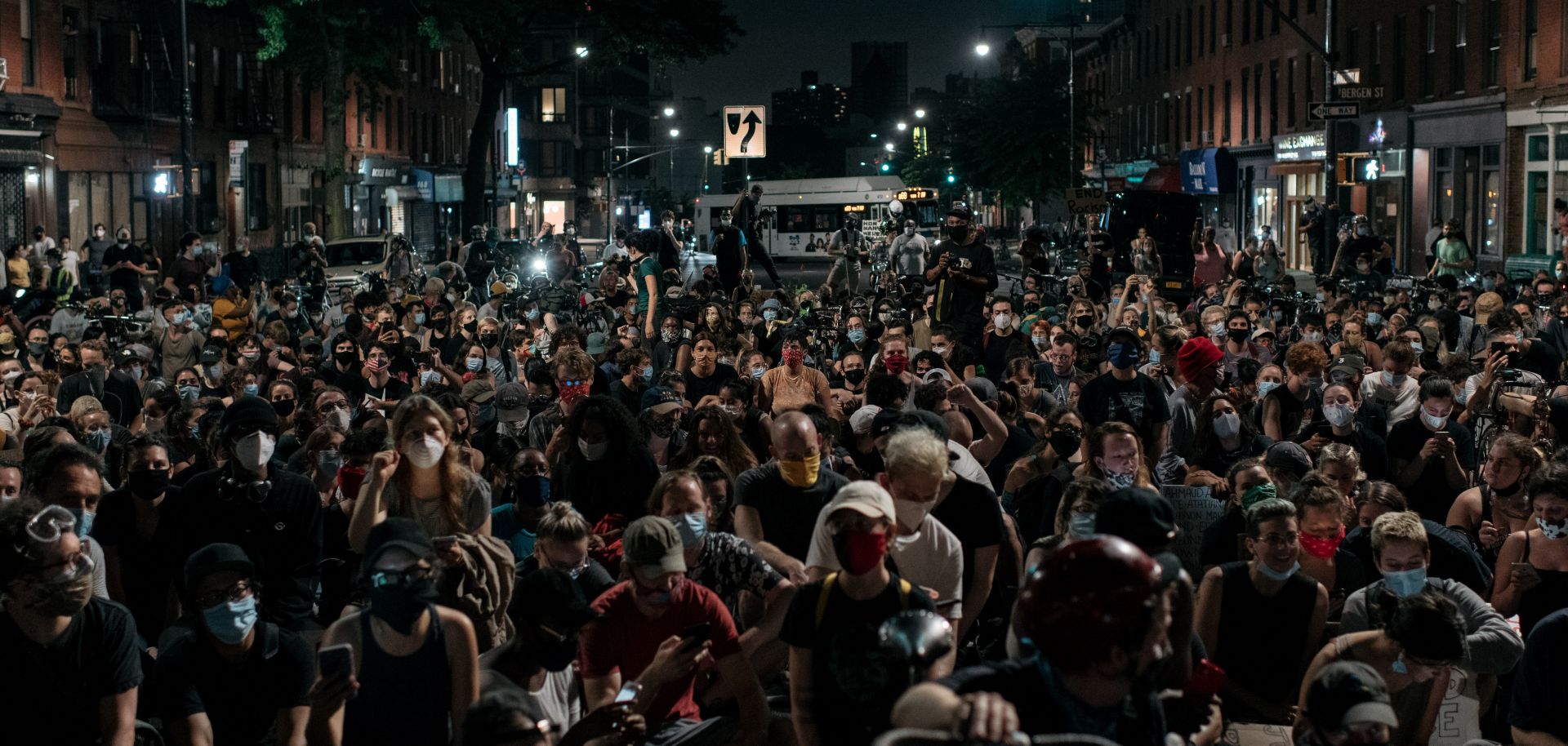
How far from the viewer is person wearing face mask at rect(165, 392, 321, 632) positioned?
7.91m

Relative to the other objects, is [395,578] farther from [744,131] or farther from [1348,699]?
[744,131]

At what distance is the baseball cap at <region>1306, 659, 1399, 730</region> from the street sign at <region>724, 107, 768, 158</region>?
68.8ft

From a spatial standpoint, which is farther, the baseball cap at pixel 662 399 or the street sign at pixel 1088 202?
the street sign at pixel 1088 202

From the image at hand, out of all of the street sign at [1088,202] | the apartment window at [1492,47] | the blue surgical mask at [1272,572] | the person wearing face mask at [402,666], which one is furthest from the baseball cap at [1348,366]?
the street sign at [1088,202]

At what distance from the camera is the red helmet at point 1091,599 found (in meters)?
3.69

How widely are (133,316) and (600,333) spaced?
8505mm

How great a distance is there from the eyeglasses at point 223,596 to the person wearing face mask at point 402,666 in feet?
1.42

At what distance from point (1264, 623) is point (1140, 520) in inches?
78.9

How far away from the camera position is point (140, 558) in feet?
26.8

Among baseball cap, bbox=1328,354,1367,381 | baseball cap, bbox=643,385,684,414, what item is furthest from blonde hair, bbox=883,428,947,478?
baseball cap, bbox=1328,354,1367,381

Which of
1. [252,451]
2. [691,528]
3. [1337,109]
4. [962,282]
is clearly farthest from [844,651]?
[1337,109]

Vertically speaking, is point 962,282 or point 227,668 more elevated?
point 962,282

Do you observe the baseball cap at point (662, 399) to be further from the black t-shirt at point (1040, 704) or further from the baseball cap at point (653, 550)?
the black t-shirt at point (1040, 704)

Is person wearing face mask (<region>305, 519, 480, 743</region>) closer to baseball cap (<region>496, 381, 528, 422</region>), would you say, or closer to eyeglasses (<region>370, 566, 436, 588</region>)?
eyeglasses (<region>370, 566, 436, 588</region>)
